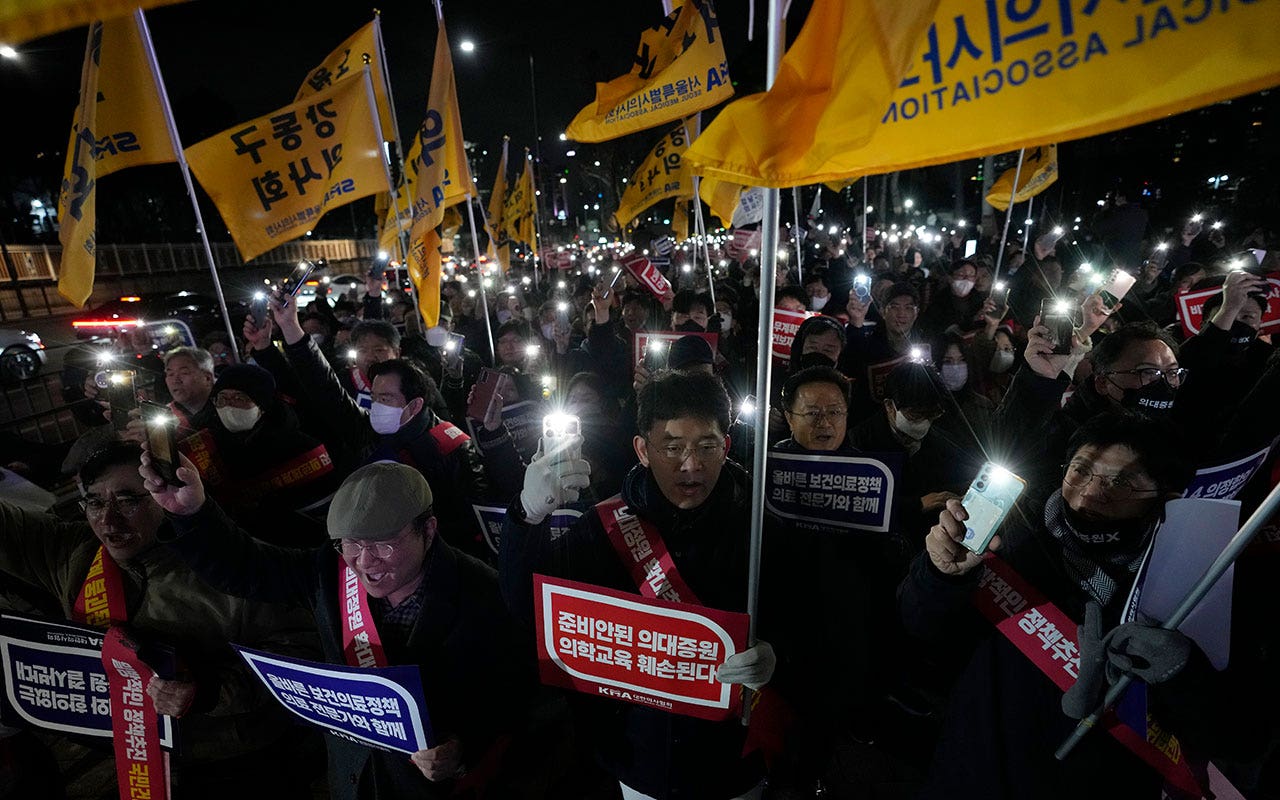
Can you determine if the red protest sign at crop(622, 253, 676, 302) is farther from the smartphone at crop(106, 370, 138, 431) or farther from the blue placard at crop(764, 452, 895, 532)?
the smartphone at crop(106, 370, 138, 431)

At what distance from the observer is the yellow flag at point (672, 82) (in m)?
5.48

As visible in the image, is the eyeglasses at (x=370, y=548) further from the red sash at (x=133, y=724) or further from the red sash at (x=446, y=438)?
the red sash at (x=446, y=438)

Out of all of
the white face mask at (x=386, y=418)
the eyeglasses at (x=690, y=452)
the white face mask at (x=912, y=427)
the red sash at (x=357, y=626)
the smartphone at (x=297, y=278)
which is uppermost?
the smartphone at (x=297, y=278)

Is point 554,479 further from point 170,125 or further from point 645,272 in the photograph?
point 645,272

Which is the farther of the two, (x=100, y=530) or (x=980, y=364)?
(x=980, y=364)

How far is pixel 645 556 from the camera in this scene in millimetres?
2273

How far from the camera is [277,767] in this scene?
2.83 m

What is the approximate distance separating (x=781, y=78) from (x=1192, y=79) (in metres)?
1.01

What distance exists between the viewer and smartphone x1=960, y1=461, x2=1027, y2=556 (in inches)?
64.5

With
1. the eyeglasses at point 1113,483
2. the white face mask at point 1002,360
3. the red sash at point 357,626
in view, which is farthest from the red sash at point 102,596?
the white face mask at point 1002,360

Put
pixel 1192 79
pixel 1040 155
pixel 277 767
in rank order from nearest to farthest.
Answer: pixel 1192 79 → pixel 277 767 → pixel 1040 155

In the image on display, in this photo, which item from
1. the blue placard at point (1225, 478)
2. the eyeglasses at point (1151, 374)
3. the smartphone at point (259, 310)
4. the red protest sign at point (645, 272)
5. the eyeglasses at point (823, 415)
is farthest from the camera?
the red protest sign at point (645, 272)

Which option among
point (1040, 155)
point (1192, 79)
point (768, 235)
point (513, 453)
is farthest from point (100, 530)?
point (1040, 155)

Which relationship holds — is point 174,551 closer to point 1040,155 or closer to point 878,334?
point 878,334
